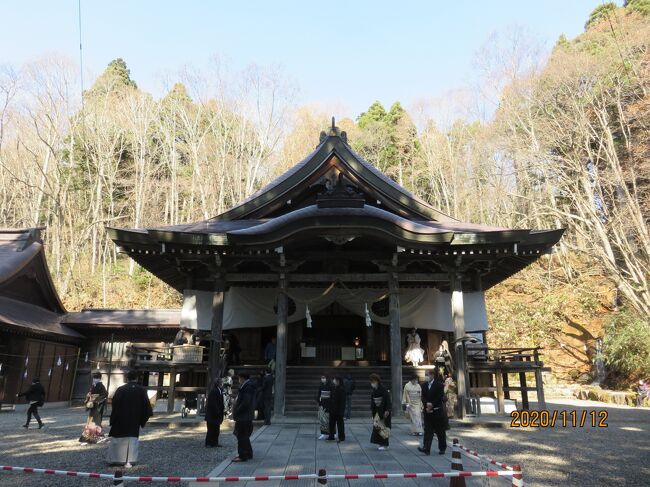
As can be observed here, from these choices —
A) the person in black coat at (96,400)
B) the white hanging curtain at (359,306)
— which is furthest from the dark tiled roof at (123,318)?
the person in black coat at (96,400)

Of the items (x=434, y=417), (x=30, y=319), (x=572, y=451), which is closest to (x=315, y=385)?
(x=434, y=417)

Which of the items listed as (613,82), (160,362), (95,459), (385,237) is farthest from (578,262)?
(95,459)

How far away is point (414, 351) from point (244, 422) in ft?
25.1

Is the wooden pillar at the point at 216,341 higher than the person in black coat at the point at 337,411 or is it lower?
higher

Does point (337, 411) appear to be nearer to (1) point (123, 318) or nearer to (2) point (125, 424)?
(2) point (125, 424)

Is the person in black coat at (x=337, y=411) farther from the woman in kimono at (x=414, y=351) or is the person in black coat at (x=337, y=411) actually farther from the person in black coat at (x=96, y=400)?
the woman in kimono at (x=414, y=351)

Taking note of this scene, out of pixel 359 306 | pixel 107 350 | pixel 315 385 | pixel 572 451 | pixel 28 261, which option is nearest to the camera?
pixel 572 451

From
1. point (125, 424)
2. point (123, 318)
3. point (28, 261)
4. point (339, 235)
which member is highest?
point (28, 261)

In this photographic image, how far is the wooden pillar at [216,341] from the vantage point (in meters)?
10.5

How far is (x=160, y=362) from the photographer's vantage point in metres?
10.6

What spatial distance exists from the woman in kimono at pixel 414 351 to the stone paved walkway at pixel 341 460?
4424mm

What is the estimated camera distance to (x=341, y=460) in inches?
251

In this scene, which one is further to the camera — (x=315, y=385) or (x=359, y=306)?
(x=359, y=306)

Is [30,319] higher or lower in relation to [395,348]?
higher
